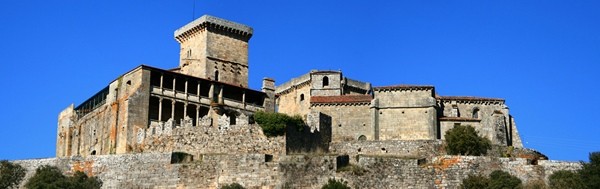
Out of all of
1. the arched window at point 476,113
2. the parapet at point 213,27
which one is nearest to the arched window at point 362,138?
the arched window at point 476,113

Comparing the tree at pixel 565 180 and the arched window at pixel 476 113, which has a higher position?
the arched window at pixel 476 113

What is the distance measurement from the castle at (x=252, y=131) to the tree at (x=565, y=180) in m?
1.18

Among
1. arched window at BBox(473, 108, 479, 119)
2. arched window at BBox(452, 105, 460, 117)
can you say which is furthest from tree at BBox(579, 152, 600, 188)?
arched window at BBox(473, 108, 479, 119)

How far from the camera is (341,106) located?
72688 mm

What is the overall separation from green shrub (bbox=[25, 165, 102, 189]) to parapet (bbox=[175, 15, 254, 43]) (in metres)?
24.8

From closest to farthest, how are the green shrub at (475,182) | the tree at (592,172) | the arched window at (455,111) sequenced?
the tree at (592,172), the green shrub at (475,182), the arched window at (455,111)

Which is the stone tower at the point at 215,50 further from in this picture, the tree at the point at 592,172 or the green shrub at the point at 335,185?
the tree at the point at 592,172

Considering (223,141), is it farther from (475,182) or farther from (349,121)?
(475,182)

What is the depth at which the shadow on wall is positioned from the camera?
62.2 metres

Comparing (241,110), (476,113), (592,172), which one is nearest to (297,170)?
(592,172)

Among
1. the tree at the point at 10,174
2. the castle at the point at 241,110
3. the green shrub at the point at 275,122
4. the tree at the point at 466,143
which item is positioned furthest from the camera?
the castle at the point at 241,110

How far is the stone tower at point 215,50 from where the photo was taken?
80.1 meters

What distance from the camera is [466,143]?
65.1 meters

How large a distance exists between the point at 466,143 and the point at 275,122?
43.5 feet
